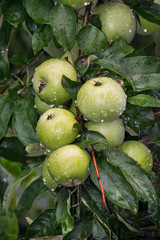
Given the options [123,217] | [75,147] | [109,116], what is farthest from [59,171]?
[123,217]

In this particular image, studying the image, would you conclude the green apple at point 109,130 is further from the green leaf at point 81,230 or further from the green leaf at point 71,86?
the green leaf at point 81,230

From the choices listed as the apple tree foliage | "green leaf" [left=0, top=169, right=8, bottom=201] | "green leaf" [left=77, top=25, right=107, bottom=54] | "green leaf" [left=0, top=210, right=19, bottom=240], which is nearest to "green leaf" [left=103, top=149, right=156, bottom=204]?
the apple tree foliage

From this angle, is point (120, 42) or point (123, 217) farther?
point (123, 217)

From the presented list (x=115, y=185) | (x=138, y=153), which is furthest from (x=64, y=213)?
(x=138, y=153)

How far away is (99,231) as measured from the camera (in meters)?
1.08

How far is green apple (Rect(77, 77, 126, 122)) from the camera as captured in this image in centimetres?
97

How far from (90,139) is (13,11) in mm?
624

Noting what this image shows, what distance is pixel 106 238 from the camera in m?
1.06

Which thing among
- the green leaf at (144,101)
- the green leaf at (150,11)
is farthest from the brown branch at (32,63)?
the green leaf at (144,101)

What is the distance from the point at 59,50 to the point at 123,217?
0.69 m

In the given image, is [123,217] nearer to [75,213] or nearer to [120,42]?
[75,213]

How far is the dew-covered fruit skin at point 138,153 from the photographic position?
1110mm

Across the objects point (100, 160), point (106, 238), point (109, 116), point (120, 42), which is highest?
point (120, 42)

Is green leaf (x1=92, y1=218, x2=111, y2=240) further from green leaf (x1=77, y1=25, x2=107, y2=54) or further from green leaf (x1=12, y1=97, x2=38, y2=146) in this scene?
green leaf (x1=77, y1=25, x2=107, y2=54)
